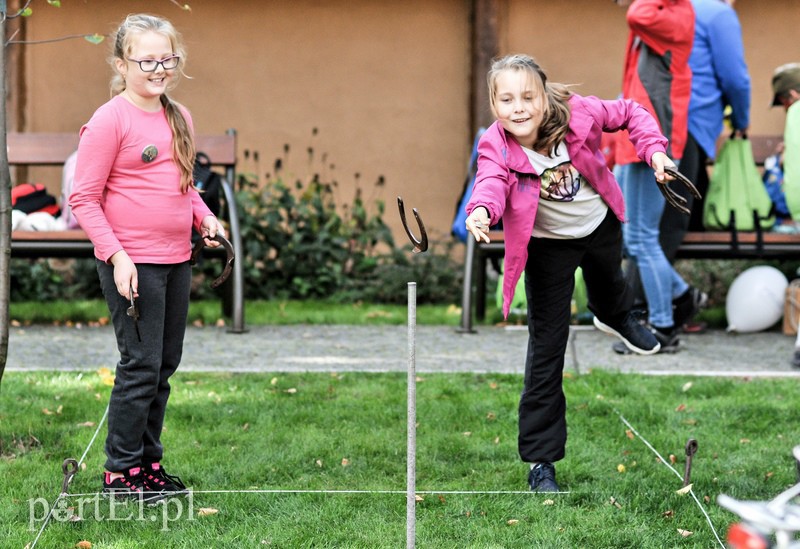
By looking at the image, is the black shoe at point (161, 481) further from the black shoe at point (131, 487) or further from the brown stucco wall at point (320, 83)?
the brown stucco wall at point (320, 83)

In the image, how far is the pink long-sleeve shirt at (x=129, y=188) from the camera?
11.4ft

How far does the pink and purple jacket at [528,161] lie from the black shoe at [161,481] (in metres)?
1.20

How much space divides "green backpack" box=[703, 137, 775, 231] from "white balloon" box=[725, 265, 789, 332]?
1.37ft

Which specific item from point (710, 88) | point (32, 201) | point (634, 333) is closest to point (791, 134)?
point (710, 88)

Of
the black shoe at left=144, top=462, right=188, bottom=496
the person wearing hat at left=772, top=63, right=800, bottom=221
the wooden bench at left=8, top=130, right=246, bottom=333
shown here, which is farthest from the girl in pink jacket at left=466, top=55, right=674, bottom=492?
the wooden bench at left=8, top=130, right=246, bottom=333

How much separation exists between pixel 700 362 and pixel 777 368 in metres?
0.37

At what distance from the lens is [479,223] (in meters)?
3.07

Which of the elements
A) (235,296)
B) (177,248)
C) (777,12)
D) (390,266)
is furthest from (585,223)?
(777,12)

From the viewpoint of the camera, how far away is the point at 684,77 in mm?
5902

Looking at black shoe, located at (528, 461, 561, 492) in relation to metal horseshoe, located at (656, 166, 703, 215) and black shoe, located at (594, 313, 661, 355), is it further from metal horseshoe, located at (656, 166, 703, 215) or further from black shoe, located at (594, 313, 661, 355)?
metal horseshoe, located at (656, 166, 703, 215)

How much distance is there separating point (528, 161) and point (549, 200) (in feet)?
0.59

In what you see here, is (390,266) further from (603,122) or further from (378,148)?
(603,122)

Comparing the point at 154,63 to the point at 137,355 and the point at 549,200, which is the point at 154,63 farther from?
the point at 549,200

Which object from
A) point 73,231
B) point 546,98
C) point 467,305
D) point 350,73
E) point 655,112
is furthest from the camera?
point 350,73
